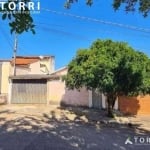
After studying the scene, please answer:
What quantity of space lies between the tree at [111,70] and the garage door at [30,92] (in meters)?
7.30

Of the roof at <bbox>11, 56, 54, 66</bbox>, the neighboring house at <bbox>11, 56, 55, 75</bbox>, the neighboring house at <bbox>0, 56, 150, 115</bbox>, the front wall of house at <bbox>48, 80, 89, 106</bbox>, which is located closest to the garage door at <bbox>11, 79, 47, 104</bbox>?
the neighboring house at <bbox>0, 56, 150, 115</bbox>

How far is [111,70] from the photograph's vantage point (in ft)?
73.3

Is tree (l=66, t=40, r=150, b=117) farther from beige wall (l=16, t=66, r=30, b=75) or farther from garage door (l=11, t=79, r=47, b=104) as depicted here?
beige wall (l=16, t=66, r=30, b=75)

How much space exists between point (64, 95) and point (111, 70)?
949 centimetres

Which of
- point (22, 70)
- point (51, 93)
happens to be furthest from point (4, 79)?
point (51, 93)

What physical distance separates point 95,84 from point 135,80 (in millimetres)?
2756

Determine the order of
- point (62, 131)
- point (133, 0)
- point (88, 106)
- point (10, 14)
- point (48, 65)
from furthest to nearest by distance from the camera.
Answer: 1. point (48, 65)
2. point (88, 106)
3. point (62, 131)
4. point (133, 0)
5. point (10, 14)

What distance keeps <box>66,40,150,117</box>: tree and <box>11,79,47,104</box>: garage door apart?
287 inches

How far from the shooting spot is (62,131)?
54.4ft

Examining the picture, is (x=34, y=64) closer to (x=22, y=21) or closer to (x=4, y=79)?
(x=4, y=79)

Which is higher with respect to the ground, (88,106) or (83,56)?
(83,56)

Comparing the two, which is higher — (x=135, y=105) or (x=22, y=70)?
(x=22, y=70)

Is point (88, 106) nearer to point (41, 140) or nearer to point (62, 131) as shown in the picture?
point (62, 131)

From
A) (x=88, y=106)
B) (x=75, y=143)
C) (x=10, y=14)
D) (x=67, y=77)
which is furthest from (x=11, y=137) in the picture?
(x=88, y=106)
